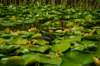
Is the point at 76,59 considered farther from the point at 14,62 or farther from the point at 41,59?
the point at 14,62

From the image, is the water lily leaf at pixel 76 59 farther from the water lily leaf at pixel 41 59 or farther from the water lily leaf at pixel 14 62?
the water lily leaf at pixel 14 62

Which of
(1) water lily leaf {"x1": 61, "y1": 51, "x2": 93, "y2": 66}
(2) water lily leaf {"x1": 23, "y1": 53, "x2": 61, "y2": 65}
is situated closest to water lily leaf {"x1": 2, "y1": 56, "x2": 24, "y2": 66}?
(2) water lily leaf {"x1": 23, "y1": 53, "x2": 61, "y2": 65}

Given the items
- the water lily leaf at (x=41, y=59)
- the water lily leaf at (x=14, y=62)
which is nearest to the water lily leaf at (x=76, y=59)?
the water lily leaf at (x=41, y=59)

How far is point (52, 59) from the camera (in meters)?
1.36

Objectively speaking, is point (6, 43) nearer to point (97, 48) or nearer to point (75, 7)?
point (97, 48)

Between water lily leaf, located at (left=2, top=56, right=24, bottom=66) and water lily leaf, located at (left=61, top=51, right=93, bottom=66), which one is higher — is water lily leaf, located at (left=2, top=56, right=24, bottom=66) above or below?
above

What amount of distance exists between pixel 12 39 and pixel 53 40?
297 millimetres

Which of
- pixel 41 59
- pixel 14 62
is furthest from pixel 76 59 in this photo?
pixel 14 62

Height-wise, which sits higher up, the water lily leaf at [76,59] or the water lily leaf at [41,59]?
the water lily leaf at [41,59]

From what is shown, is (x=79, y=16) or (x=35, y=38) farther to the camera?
(x=79, y=16)

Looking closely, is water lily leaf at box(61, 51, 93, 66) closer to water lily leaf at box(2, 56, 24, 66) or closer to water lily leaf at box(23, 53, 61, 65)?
water lily leaf at box(23, 53, 61, 65)

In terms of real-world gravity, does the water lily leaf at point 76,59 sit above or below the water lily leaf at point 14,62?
below

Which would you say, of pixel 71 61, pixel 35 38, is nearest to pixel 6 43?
pixel 35 38

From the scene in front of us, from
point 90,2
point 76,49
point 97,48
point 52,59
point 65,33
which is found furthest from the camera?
point 90,2
